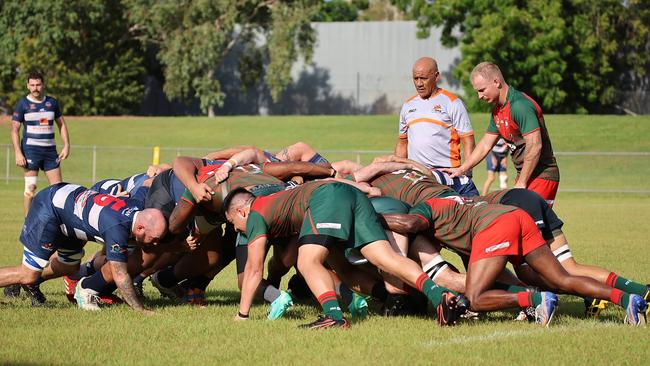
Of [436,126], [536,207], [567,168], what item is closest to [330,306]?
[536,207]

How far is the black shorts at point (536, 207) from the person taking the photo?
8.46 meters

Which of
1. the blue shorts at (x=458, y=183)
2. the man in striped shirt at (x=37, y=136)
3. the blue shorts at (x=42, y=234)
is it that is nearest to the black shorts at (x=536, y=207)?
the blue shorts at (x=458, y=183)

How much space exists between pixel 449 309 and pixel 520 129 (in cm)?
263

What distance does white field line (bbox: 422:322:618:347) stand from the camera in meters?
7.12

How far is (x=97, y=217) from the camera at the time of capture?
27.6 ft

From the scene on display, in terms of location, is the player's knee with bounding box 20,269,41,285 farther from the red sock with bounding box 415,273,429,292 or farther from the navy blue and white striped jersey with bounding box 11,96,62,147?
the navy blue and white striped jersey with bounding box 11,96,62,147

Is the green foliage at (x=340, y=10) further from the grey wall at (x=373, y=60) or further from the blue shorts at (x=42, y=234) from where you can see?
the blue shorts at (x=42, y=234)

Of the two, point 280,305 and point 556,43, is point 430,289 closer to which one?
point 280,305

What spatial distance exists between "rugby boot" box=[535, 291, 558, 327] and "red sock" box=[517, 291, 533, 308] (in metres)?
0.09

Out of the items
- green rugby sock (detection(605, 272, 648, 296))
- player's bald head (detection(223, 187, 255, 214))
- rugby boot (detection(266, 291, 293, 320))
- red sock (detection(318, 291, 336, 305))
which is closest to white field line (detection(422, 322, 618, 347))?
green rugby sock (detection(605, 272, 648, 296))

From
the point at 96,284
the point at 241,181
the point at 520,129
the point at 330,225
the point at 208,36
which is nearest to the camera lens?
the point at 330,225

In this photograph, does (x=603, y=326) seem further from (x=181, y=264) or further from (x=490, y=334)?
(x=181, y=264)

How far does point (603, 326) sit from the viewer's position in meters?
7.80

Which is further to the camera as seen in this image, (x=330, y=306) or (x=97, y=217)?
(x=97, y=217)
